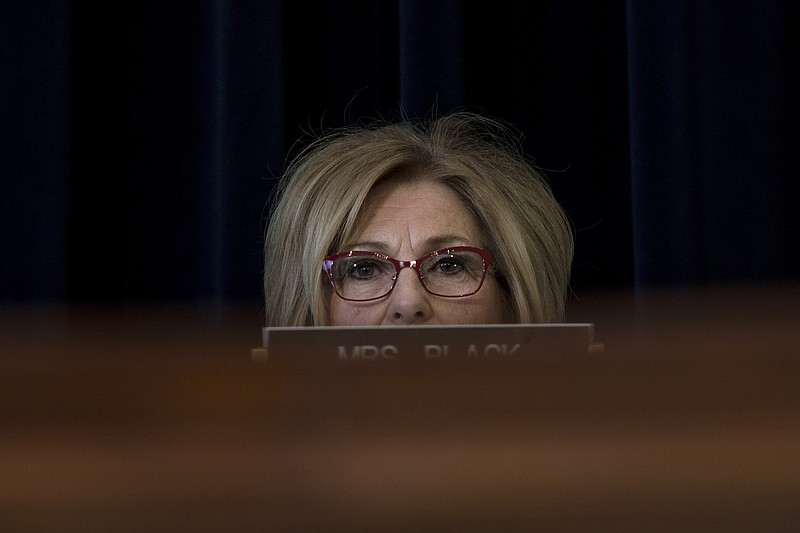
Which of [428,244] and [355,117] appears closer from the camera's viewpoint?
[428,244]

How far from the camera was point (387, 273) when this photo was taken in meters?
1.12

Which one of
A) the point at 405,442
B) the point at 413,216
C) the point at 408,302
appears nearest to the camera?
the point at 405,442

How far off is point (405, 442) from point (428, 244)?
982 millimetres

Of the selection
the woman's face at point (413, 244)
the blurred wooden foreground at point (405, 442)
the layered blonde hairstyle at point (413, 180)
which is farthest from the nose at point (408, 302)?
the blurred wooden foreground at point (405, 442)

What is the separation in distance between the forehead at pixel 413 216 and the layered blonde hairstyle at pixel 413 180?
0.01m

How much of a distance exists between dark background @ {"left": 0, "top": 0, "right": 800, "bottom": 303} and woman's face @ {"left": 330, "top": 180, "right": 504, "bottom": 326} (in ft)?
0.75

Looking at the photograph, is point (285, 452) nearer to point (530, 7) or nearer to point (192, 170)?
point (192, 170)

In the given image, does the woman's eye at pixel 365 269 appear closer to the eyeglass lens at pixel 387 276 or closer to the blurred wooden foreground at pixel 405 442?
the eyeglass lens at pixel 387 276

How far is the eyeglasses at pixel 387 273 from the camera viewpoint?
1.11 m

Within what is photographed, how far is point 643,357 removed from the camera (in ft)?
0.57

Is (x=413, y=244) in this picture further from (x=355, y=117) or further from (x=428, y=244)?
(x=355, y=117)

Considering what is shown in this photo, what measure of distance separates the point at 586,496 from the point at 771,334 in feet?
0.18

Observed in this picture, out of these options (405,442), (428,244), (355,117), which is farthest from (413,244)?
(405,442)

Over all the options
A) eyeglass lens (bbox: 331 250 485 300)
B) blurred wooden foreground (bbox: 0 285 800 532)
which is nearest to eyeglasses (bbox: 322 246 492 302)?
eyeglass lens (bbox: 331 250 485 300)
